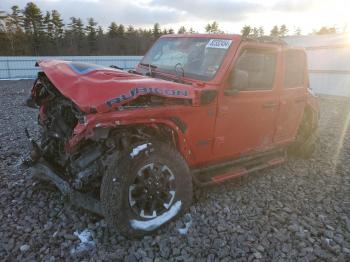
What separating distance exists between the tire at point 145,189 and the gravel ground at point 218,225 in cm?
18

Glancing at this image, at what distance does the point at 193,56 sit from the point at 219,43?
37cm

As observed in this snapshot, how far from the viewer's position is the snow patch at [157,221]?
309 centimetres

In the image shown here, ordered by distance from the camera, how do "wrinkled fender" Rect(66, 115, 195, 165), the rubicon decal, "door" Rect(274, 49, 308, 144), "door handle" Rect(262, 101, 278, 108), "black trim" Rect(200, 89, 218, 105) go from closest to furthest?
"wrinkled fender" Rect(66, 115, 195, 165)
the rubicon decal
"black trim" Rect(200, 89, 218, 105)
"door handle" Rect(262, 101, 278, 108)
"door" Rect(274, 49, 308, 144)

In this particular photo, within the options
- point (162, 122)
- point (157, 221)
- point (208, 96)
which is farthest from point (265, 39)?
point (157, 221)

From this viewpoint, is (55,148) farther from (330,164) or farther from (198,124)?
(330,164)

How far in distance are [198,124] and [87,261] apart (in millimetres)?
1771

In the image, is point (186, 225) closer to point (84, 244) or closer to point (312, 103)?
point (84, 244)

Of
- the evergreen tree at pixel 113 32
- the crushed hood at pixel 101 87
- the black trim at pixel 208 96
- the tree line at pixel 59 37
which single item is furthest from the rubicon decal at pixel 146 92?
the evergreen tree at pixel 113 32

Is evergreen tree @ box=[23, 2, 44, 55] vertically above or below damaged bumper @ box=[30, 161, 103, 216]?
above

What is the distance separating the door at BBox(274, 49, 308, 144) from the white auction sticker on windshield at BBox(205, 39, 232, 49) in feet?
3.84

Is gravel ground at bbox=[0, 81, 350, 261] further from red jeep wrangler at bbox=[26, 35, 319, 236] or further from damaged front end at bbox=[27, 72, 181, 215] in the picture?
damaged front end at bbox=[27, 72, 181, 215]

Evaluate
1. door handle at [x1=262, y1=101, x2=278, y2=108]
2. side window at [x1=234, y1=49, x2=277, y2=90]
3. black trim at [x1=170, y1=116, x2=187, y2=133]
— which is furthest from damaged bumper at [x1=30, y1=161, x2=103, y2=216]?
door handle at [x1=262, y1=101, x2=278, y2=108]

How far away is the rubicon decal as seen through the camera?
2825 millimetres

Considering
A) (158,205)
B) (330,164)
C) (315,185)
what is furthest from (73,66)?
(330,164)
